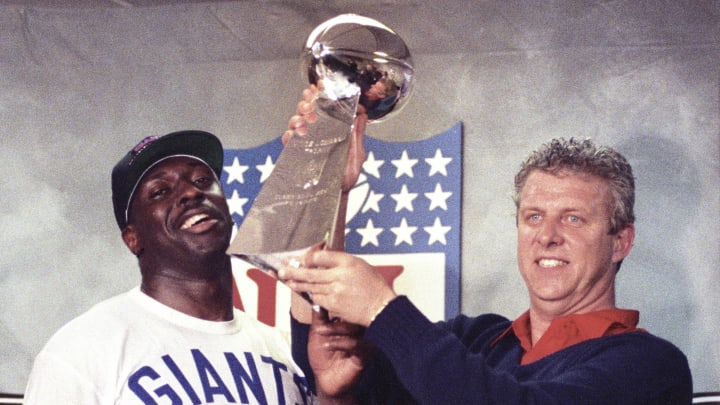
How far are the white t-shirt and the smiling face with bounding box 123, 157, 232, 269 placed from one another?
12 cm

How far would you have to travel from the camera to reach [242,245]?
1.88m

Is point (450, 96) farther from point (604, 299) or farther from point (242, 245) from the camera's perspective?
point (242, 245)

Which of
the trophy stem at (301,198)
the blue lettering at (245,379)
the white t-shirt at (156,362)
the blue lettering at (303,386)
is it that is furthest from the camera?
the blue lettering at (303,386)

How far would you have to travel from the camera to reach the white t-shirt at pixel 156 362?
2.26 m

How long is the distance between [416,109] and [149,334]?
1.84 m

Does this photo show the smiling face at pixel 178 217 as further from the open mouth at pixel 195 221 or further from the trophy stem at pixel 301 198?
the trophy stem at pixel 301 198

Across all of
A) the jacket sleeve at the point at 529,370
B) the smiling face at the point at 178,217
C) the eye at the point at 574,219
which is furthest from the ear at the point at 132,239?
the eye at the point at 574,219

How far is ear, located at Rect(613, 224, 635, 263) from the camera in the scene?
8.15ft

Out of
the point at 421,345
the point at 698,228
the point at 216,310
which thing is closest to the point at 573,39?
the point at 698,228

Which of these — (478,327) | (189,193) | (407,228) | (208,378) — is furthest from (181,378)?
(407,228)

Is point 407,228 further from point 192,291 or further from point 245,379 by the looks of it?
point 245,379

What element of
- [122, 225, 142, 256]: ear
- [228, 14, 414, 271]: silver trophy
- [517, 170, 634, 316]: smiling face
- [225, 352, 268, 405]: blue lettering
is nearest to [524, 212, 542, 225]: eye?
[517, 170, 634, 316]: smiling face

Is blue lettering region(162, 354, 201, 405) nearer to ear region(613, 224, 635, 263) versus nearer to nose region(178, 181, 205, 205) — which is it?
nose region(178, 181, 205, 205)

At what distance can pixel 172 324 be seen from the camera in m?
2.49
